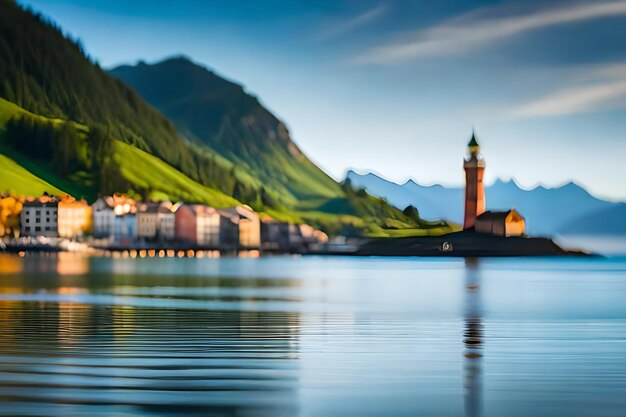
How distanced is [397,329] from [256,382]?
15477mm

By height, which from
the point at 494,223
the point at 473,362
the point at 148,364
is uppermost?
the point at 494,223

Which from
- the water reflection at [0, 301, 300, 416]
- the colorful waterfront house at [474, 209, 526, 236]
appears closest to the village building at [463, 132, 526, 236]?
the colorful waterfront house at [474, 209, 526, 236]

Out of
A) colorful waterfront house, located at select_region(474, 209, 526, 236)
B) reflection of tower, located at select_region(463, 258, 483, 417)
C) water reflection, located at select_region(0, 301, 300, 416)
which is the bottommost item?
reflection of tower, located at select_region(463, 258, 483, 417)

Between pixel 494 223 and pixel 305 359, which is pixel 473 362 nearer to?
pixel 305 359

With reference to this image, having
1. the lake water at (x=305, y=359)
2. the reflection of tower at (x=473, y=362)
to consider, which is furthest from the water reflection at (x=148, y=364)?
the reflection of tower at (x=473, y=362)

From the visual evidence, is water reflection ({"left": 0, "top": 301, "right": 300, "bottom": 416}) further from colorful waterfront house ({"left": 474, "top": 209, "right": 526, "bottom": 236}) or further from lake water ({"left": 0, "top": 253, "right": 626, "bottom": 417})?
colorful waterfront house ({"left": 474, "top": 209, "right": 526, "bottom": 236})

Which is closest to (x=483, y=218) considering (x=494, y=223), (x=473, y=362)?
(x=494, y=223)

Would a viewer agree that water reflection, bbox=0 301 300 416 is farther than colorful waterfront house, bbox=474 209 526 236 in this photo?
No

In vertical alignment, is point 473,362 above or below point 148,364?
below

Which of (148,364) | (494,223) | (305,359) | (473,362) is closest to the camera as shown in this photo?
(148,364)

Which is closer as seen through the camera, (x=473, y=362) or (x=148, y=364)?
(x=148, y=364)

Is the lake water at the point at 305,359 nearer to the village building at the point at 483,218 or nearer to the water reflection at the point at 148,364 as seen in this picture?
the water reflection at the point at 148,364

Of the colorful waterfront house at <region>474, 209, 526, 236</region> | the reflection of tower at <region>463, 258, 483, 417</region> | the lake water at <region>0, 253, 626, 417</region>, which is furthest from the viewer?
the colorful waterfront house at <region>474, 209, 526, 236</region>

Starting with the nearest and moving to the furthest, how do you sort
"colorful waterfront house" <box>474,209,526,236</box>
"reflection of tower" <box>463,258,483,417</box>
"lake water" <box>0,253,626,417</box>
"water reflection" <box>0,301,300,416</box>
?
1. "water reflection" <box>0,301,300,416</box>
2. "lake water" <box>0,253,626,417</box>
3. "reflection of tower" <box>463,258,483,417</box>
4. "colorful waterfront house" <box>474,209,526,236</box>
